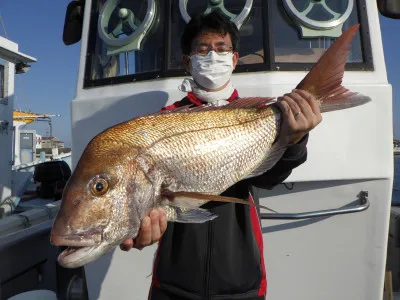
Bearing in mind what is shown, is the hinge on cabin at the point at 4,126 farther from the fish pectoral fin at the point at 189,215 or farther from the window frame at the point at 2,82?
the fish pectoral fin at the point at 189,215

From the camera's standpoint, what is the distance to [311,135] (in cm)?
264

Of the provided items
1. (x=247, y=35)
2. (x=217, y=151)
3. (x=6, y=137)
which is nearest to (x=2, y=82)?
(x=6, y=137)

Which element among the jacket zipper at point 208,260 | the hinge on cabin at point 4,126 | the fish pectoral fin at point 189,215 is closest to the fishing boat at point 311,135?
the jacket zipper at point 208,260

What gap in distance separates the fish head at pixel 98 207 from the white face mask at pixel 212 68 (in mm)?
976

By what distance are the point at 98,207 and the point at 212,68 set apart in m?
1.28

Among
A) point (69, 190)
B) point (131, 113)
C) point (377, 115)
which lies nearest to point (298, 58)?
point (377, 115)

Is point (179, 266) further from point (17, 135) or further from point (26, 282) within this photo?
point (17, 135)

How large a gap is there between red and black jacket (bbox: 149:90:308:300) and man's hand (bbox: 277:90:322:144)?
26 cm

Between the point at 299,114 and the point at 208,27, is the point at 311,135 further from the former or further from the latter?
the point at 208,27

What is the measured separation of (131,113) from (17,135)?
8.68 m

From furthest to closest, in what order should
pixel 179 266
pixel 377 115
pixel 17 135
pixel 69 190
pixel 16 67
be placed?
pixel 17 135, pixel 16 67, pixel 377 115, pixel 179 266, pixel 69 190

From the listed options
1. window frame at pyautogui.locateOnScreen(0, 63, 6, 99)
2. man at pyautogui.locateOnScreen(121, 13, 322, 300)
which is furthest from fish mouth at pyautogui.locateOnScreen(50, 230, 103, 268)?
window frame at pyautogui.locateOnScreen(0, 63, 6, 99)

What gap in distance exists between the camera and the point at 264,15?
9.80 ft

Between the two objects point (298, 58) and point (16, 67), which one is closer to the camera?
point (298, 58)
